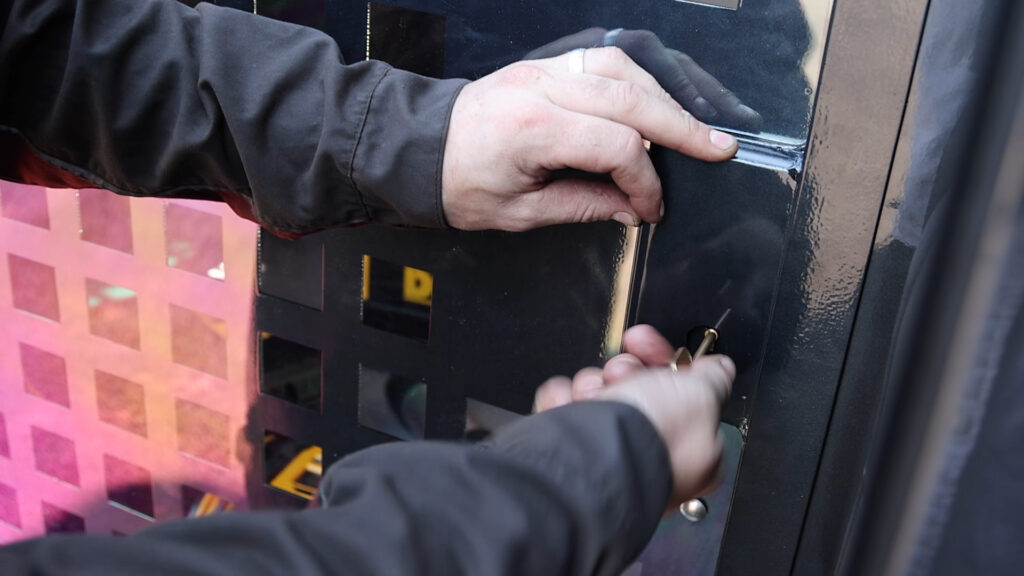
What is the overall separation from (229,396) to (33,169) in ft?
1.26

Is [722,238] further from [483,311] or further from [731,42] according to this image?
[483,311]

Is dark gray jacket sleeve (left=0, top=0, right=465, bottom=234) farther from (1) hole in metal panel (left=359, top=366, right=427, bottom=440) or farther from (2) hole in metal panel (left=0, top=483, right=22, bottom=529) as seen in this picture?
(2) hole in metal panel (left=0, top=483, right=22, bottom=529)

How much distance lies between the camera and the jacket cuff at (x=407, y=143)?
2.88 ft

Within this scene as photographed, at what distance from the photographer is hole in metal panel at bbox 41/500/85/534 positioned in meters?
1.48

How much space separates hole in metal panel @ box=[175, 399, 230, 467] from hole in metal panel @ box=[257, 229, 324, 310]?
0.24 meters

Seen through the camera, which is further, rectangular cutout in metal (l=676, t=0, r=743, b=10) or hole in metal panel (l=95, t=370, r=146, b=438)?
hole in metal panel (l=95, t=370, r=146, b=438)

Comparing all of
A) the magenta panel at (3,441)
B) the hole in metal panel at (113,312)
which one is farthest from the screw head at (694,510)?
the magenta panel at (3,441)

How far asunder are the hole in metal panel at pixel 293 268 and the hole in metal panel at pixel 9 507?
0.75m

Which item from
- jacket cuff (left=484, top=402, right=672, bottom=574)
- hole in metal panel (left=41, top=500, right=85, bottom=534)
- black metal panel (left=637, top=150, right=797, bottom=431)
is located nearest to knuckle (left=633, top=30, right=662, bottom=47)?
black metal panel (left=637, top=150, right=797, bottom=431)

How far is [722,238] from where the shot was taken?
0.85m

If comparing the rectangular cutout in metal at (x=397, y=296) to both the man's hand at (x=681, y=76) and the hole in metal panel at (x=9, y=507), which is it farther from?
the hole in metal panel at (x=9, y=507)

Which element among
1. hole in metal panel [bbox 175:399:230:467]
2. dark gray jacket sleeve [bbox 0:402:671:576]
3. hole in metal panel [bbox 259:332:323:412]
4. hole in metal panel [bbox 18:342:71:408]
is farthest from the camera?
hole in metal panel [bbox 18:342:71:408]

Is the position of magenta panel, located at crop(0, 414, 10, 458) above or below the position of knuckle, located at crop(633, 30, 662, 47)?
below

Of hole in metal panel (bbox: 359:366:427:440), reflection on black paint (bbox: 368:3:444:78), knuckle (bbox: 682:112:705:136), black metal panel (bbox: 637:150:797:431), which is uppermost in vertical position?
reflection on black paint (bbox: 368:3:444:78)
